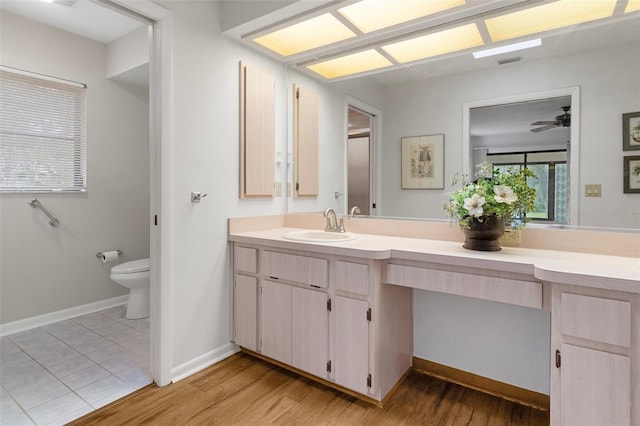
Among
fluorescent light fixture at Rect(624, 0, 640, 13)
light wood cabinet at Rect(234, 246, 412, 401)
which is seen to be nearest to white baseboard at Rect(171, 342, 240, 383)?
light wood cabinet at Rect(234, 246, 412, 401)

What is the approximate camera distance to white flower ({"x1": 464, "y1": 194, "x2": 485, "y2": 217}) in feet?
5.30

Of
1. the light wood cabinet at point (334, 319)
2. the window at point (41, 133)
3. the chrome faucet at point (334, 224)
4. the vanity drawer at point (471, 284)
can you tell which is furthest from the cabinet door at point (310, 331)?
the window at point (41, 133)

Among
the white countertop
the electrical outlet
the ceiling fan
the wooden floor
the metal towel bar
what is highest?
the ceiling fan

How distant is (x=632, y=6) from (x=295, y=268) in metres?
2.05

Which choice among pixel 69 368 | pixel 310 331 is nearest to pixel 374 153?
pixel 310 331

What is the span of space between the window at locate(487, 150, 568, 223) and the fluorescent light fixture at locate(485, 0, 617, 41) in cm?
65

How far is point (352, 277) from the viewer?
70.2 inches

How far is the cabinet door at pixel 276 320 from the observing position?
2.06 metres

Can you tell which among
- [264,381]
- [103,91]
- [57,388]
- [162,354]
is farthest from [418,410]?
[103,91]

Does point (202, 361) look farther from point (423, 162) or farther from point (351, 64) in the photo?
point (351, 64)

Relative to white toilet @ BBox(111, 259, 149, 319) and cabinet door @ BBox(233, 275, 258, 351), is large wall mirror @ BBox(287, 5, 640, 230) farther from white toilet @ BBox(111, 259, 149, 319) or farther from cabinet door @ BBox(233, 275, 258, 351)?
white toilet @ BBox(111, 259, 149, 319)

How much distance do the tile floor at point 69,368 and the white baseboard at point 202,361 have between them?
0.56 ft

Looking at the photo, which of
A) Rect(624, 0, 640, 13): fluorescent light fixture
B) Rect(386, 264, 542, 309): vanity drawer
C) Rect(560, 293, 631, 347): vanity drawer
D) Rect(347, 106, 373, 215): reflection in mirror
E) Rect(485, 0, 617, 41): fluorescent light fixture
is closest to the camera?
Rect(560, 293, 631, 347): vanity drawer

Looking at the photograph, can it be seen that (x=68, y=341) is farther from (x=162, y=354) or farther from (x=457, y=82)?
(x=457, y=82)
